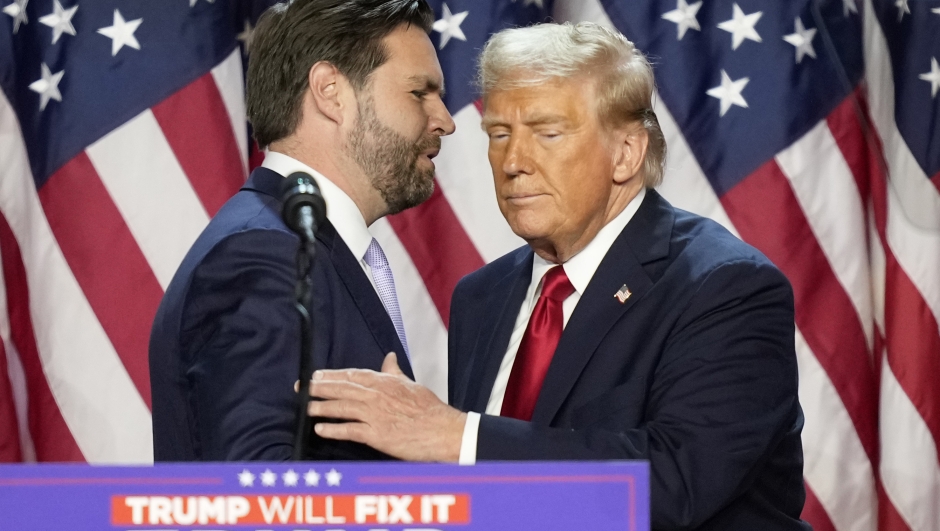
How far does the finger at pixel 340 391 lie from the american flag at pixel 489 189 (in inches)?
66.6

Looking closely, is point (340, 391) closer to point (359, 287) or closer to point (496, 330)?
point (359, 287)

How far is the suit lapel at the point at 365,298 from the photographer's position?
2.00 meters

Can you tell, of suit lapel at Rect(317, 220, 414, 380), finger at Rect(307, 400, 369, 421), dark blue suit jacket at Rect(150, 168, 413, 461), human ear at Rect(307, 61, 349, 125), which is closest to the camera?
finger at Rect(307, 400, 369, 421)

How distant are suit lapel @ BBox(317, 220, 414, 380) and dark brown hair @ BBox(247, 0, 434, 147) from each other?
0.34 metres

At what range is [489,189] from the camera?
3447 mm

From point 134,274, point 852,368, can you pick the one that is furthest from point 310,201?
point 852,368

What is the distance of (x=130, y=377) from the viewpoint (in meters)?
3.29

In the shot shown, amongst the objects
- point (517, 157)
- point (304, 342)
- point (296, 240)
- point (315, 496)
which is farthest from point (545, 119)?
point (315, 496)

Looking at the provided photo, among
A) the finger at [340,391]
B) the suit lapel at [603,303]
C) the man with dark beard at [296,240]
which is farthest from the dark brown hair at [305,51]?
the finger at [340,391]

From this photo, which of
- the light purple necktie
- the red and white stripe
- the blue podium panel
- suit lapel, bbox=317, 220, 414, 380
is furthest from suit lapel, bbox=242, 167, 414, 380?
the red and white stripe

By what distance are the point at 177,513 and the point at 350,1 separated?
1464 mm

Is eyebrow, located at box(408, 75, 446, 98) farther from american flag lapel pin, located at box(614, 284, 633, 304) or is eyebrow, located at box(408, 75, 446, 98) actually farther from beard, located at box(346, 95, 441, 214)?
american flag lapel pin, located at box(614, 284, 633, 304)

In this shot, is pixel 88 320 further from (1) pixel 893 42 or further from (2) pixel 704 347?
(1) pixel 893 42

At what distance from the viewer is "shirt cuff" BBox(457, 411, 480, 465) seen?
71.8 inches
